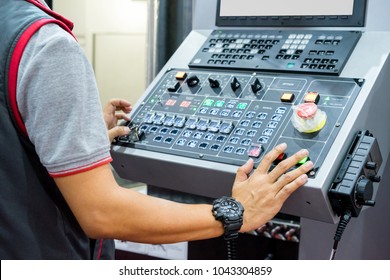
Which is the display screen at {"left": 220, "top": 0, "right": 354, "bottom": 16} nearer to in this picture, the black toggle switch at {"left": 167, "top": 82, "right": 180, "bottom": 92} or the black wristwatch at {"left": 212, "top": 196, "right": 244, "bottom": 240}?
the black toggle switch at {"left": 167, "top": 82, "right": 180, "bottom": 92}

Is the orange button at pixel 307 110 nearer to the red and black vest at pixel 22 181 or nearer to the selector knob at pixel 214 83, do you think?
the selector knob at pixel 214 83

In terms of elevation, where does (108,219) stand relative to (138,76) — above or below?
above

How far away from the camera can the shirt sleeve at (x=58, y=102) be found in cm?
97

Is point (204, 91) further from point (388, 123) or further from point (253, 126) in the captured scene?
point (388, 123)

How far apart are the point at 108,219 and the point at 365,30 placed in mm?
823

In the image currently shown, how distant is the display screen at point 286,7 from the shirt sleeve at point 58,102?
717mm

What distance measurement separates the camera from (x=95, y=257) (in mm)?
1297

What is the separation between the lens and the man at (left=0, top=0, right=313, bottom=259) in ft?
3.22

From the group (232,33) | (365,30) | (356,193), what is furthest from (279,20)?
(356,193)

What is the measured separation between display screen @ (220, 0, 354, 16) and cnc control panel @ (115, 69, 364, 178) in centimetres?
21

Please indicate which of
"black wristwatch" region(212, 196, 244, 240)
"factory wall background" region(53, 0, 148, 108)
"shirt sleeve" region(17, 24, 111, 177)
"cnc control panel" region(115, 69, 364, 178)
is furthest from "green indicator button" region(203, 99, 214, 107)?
"factory wall background" region(53, 0, 148, 108)

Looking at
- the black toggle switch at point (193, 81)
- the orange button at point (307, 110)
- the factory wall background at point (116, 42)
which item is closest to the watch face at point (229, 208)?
the orange button at point (307, 110)

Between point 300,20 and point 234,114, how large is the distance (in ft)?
1.16

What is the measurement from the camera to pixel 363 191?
1.16 metres
